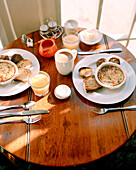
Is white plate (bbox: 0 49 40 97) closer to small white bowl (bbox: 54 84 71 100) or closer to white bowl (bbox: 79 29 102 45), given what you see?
small white bowl (bbox: 54 84 71 100)

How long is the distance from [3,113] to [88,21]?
1704 millimetres

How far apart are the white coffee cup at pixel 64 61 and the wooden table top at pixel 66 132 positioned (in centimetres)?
17

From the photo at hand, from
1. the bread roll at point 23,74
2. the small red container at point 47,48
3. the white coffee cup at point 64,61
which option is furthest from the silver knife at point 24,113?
the small red container at point 47,48

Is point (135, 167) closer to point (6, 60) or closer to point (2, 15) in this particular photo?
point (6, 60)

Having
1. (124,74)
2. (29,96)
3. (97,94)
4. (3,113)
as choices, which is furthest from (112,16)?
(3,113)

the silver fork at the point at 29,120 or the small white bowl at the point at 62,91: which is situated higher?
the small white bowl at the point at 62,91

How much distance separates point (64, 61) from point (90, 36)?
48 centimetres

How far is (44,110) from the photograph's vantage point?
4.08 feet

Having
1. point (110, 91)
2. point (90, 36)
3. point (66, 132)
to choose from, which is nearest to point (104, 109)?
point (110, 91)

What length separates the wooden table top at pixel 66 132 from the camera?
1.08 metres

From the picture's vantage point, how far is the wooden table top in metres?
1.08

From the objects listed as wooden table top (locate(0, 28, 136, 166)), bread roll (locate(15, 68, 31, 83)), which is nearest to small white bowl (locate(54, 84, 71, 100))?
wooden table top (locate(0, 28, 136, 166))

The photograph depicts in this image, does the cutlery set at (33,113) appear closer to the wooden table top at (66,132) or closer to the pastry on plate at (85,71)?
the wooden table top at (66,132)

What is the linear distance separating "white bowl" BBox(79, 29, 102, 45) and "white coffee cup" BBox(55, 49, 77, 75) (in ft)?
0.91
